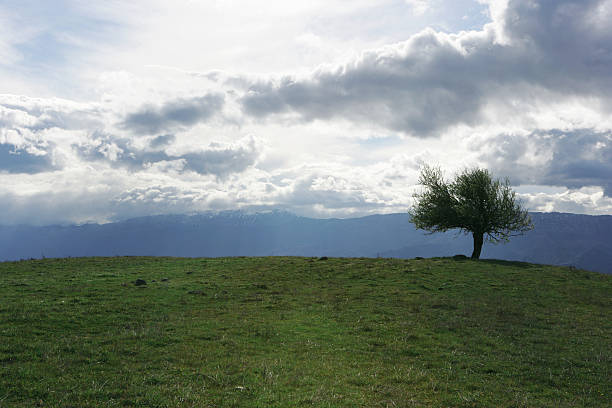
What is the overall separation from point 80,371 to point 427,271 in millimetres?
35875

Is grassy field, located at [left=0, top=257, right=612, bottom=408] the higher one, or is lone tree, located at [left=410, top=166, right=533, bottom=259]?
lone tree, located at [left=410, top=166, right=533, bottom=259]

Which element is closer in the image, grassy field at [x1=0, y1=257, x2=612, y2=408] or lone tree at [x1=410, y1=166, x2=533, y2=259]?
grassy field at [x1=0, y1=257, x2=612, y2=408]

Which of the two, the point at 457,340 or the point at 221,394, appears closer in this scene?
the point at 221,394

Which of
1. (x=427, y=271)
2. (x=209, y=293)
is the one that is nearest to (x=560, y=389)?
(x=209, y=293)

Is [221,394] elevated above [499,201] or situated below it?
below

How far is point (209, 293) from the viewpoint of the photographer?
30.9 m

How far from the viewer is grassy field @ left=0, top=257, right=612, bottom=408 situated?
12461mm

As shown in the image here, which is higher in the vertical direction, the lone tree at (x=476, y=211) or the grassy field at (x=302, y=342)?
the lone tree at (x=476, y=211)

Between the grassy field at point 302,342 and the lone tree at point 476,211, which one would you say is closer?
the grassy field at point 302,342

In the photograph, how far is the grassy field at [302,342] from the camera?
12.5 metres

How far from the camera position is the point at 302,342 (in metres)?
18.8

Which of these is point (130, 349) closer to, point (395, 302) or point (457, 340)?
point (457, 340)

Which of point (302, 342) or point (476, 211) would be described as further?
point (476, 211)

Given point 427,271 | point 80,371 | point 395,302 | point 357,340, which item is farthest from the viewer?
point 427,271
